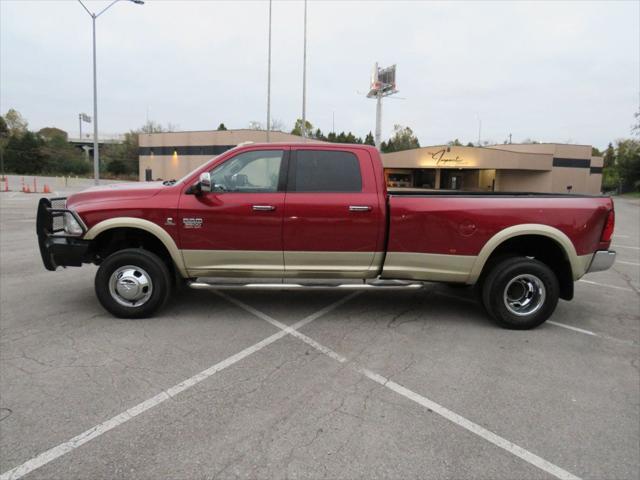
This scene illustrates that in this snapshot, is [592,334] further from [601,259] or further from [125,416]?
[125,416]

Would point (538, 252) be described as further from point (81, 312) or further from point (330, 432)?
point (81, 312)

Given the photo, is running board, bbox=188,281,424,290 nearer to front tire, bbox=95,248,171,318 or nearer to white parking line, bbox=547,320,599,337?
front tire, bbox=95,248,171,318

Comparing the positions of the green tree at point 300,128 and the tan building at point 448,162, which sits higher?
the green tree at point 300,128

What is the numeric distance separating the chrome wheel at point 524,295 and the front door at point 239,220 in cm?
263

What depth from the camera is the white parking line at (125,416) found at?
2434 millimetres

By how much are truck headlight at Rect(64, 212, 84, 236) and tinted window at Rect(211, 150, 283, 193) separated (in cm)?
155

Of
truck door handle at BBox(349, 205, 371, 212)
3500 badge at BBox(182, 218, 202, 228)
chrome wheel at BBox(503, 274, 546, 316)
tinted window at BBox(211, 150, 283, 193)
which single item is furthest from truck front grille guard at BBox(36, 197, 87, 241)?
chrome wheel at BBox(503, 274, 546, 316)

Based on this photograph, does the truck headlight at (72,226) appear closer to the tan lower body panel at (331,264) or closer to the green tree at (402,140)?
the tan lower body panel at (331,264)

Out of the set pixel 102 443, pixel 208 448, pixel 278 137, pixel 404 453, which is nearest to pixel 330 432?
pixel 404 453

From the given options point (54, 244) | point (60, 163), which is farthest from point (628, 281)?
point (60, 163)

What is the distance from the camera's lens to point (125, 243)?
516 centimetres

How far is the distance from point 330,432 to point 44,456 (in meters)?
1.72

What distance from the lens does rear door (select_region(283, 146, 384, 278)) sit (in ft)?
15.4

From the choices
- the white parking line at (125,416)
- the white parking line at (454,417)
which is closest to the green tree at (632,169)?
the white parking line at (454,417)
